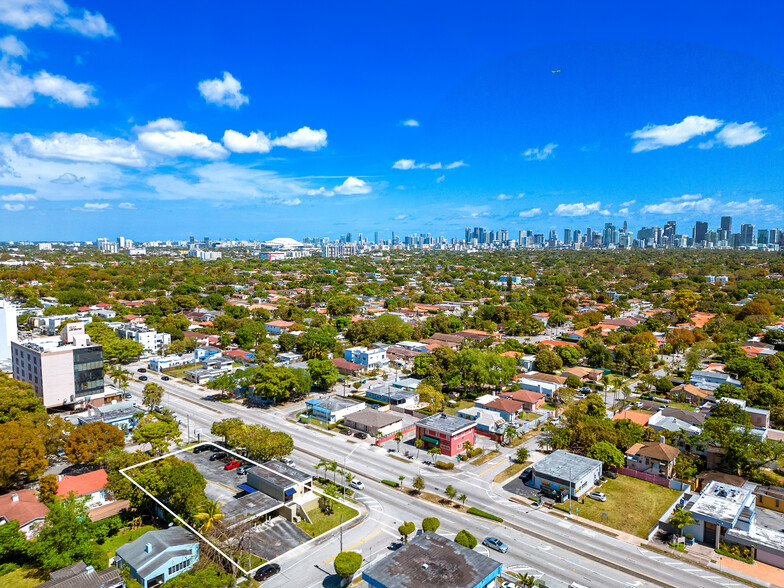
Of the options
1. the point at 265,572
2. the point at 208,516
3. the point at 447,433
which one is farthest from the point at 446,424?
the point at 208,516

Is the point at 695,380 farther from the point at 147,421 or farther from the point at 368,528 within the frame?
the point at 147,421

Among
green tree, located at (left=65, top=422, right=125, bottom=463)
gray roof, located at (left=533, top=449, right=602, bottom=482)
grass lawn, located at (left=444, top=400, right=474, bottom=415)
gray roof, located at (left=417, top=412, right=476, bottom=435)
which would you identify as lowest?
grass lawn, located at (left=444, top=400, right=474, bottom=415)

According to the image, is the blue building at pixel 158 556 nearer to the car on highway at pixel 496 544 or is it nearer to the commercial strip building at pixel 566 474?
the car on highway at pixel 496 544

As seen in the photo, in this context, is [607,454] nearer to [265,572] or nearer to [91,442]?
[265,572]

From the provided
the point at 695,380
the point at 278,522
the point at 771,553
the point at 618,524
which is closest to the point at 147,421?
the point at 278,522

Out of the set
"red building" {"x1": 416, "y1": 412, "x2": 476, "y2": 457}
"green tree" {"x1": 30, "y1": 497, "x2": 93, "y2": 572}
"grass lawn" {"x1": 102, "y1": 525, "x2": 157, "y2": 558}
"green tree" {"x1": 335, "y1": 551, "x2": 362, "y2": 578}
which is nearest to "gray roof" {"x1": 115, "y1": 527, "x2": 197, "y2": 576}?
"grass lawn" {"x1": 102, "y1": 525, "x2": 157, "y2": 558}

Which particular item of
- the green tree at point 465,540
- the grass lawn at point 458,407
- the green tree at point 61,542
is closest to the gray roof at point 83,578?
the green tree at point 61,542

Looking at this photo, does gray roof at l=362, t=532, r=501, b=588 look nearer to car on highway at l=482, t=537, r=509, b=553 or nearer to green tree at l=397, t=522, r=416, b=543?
green tree at l=397, t=522, r=416, b=543
